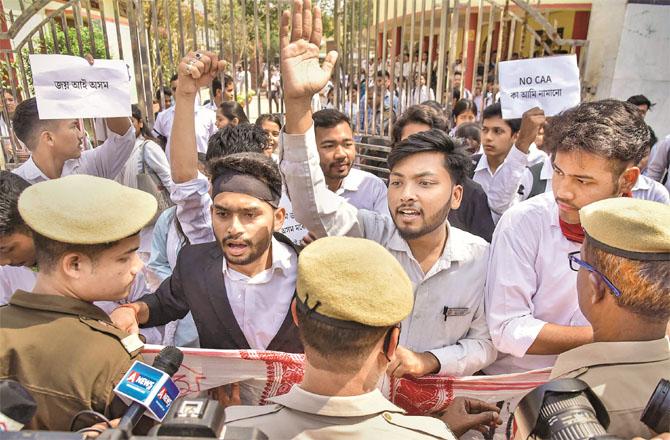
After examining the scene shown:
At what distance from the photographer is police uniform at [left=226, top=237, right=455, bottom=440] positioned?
112cm

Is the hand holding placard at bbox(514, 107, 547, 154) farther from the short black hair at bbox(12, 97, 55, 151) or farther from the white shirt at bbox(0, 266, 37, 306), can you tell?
the short black hair at bbox(12, 97, 55, 151)

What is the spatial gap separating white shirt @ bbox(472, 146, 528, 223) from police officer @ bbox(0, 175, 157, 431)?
2568 mm

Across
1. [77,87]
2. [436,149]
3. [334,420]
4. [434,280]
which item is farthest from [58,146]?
[334,420]

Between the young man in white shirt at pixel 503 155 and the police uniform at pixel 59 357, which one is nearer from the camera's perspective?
the police uniform at pixel 59 357

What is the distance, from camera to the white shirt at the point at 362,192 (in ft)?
10.9

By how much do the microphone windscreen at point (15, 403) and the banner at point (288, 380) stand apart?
1042 millimetres

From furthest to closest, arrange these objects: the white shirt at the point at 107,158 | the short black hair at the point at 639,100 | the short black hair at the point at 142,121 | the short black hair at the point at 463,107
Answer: the short black hair at the point at 463,107, the short black hair at the point at 639,100, the short black hair at the point at 142,121, the white shirt at the point at 107,158

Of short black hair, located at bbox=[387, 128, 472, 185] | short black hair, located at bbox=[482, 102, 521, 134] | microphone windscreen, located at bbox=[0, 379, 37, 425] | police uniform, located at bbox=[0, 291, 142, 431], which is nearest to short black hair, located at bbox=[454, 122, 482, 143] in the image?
short black hair, located at bbox=[482, 102, 521, 134]

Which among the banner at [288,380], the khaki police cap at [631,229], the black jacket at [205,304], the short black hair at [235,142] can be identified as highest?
the khaki police cap at [631,229]

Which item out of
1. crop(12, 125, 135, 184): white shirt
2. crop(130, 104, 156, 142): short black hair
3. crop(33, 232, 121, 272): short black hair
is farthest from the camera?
crop(130, 104, 156, 142): short black hair

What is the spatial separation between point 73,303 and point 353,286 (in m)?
0.90

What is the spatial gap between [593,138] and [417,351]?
3.73 feet

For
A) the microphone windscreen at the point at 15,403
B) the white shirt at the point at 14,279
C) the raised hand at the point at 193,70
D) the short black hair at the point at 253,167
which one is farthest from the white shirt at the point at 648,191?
the white shirt at the point at 14,279

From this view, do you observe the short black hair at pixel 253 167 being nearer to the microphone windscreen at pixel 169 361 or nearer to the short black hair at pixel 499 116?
the microphone windscreen at pixel 169 361
